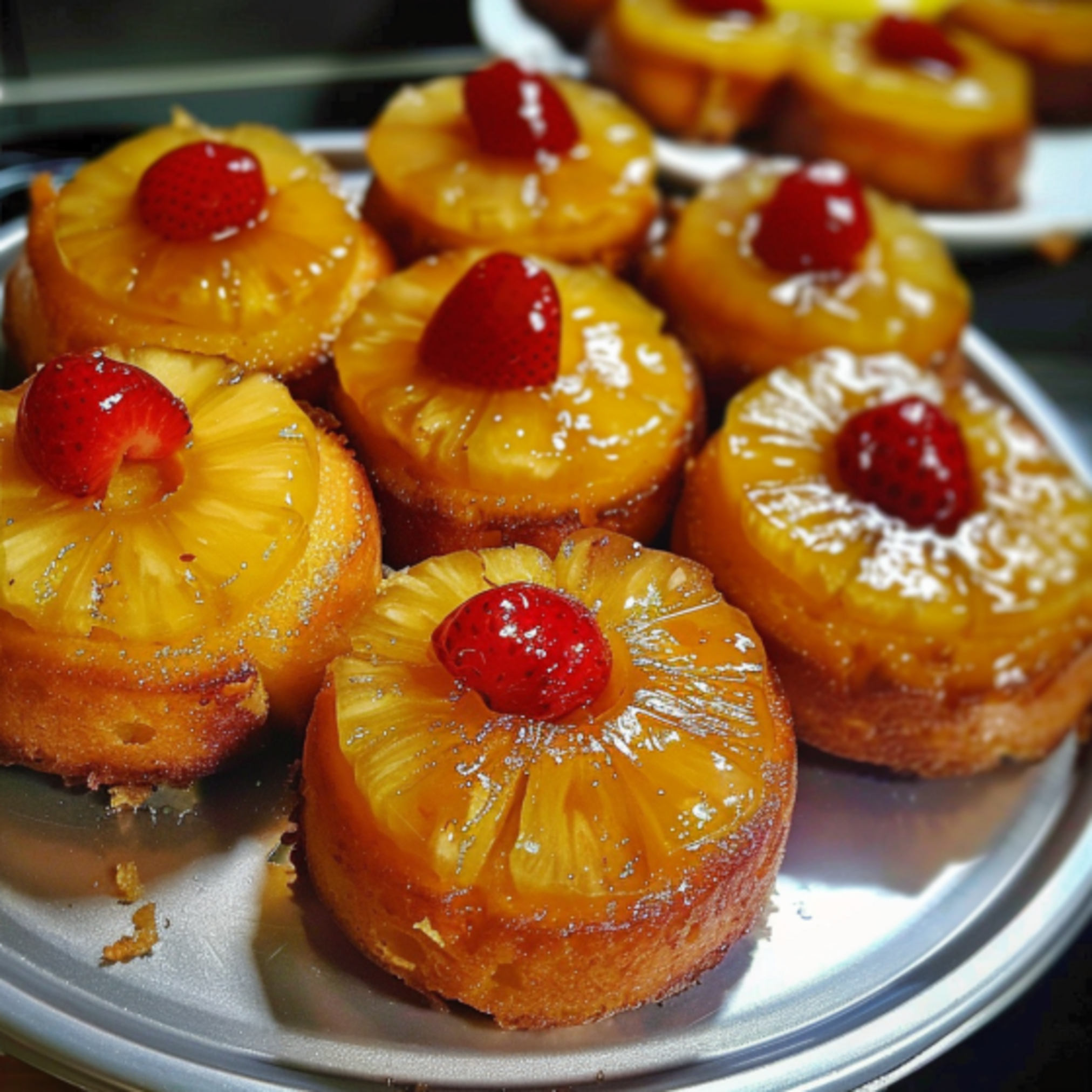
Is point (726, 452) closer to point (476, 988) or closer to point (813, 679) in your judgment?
point (813, 679)

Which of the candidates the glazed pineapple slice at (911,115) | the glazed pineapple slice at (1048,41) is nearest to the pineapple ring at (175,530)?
the glazed pineapple slice at (911,115)

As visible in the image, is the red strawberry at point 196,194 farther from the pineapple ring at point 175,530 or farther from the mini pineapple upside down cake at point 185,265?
the pineapple ring at point 175,530

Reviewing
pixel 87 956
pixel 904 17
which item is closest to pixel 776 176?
pixel 904 17

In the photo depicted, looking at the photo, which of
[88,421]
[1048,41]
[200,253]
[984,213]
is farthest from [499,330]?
[1048,41]

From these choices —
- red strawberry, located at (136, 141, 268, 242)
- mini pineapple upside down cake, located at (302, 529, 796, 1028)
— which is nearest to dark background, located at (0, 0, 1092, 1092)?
red strawberry, located at (136, 141, 268, 242)

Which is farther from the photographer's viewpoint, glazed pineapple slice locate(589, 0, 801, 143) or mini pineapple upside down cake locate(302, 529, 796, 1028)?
glazed pineapple slice locate(589, 0, 801, 143)

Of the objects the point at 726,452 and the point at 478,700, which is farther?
the point at 726,452

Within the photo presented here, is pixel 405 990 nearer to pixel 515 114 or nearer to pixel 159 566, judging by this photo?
pixel 159 566

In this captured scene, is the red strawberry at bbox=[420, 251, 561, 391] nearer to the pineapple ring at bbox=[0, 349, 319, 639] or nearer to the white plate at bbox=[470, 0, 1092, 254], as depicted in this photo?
the pineapple ring at bbox=[0, 349, 319, 639]
